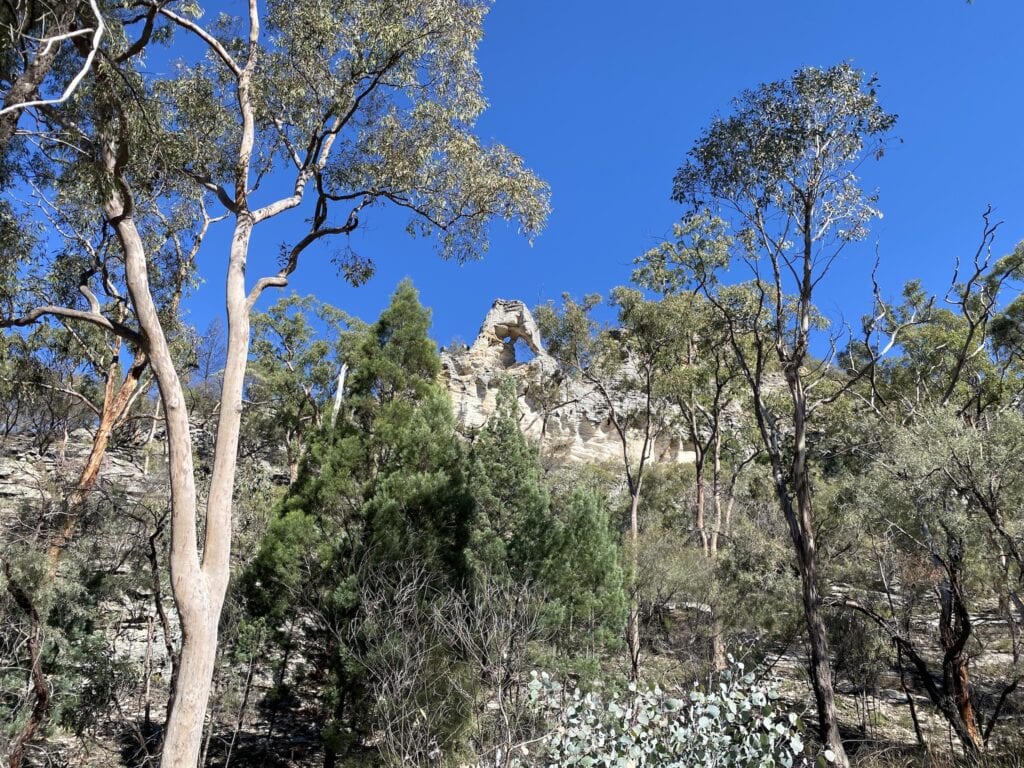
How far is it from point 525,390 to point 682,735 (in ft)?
113

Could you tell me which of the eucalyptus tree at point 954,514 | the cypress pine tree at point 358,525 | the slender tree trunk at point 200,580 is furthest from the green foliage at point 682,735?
the eucalyptus tree at point 954,514

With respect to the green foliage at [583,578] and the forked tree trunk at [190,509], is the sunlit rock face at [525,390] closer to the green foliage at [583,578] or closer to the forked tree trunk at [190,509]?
the green foliage at [583,578]

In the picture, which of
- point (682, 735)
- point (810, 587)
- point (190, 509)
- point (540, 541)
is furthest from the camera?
point (540, 541)

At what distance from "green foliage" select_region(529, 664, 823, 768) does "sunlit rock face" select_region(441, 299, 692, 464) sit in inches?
1268

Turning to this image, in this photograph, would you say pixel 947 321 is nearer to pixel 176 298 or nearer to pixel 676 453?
pixel 176 298

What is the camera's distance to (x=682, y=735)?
399 cm

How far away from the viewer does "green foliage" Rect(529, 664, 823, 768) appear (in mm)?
3957

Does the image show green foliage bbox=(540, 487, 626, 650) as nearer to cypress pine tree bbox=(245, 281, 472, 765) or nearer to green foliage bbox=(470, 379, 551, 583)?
green foliage bbox=(470, 379, 551, 583)

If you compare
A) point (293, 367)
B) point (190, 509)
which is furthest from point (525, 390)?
point (190, 509)

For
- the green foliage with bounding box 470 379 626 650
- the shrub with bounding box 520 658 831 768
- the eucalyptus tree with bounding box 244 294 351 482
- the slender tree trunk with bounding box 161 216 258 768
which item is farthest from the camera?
the eucalyptus tree with bounding box 244 294 351 482

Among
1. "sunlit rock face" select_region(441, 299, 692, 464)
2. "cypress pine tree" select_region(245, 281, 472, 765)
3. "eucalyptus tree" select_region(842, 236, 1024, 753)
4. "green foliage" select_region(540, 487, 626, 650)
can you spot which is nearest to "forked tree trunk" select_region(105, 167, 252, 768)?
"cypress pine tree" select_region(245, 281, 472, 765)

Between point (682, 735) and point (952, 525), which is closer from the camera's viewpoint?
point (682, 735)

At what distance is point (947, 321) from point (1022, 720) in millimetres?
10808

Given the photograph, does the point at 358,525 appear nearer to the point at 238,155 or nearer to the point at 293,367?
the point at 238,155
